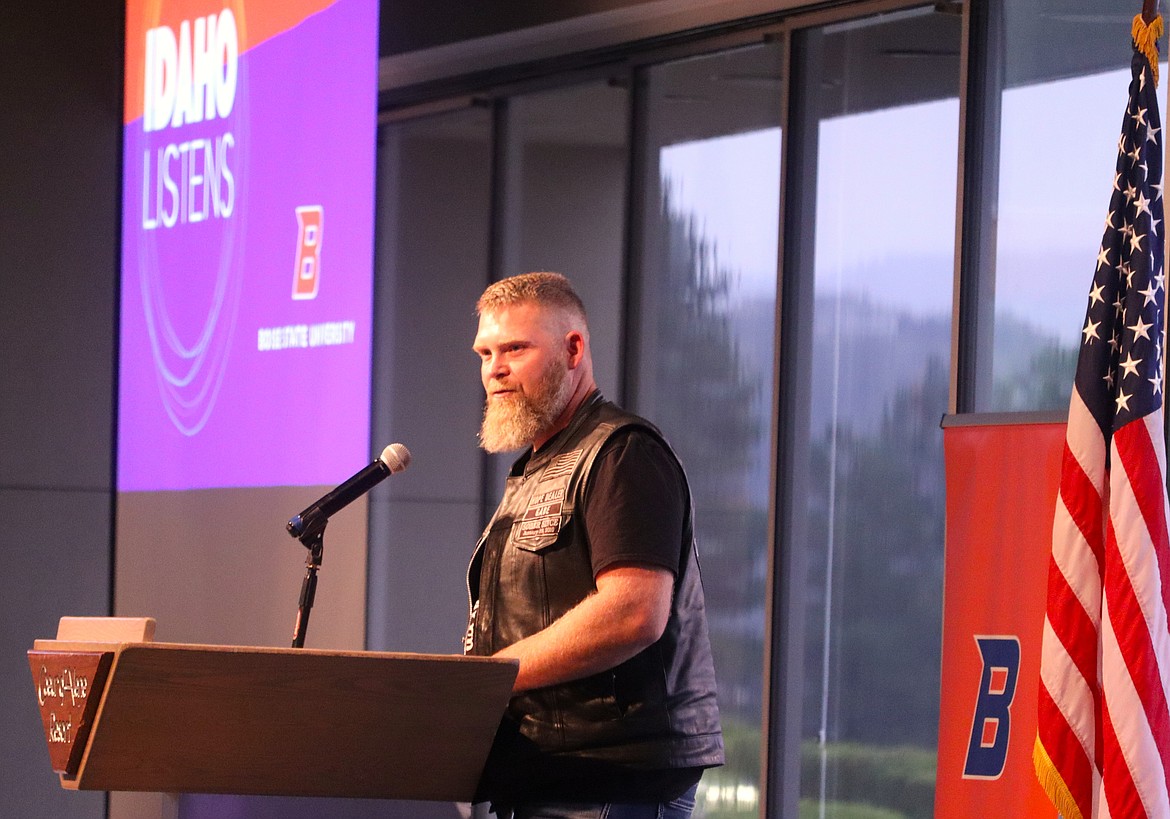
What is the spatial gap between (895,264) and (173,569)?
2791 millimetres

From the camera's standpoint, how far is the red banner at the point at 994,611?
10.9ft

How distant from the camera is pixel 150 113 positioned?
5941 mm

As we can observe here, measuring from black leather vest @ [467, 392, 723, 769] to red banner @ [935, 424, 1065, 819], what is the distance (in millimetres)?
1132

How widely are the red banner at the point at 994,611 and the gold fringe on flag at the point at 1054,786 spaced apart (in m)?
0.32

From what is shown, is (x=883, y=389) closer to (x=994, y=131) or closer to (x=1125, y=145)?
(x=994, y=131)

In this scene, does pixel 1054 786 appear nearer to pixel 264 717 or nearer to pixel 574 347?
pixel 574 347

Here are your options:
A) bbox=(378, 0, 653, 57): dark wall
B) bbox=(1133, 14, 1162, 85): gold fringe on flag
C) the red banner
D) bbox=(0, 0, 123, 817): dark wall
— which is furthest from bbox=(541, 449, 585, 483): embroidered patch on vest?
bbox=(0, 0, 123, 817): dark wall

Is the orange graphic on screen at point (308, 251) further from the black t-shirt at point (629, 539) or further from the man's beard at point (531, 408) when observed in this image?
the black t-shirt at point (629, 539)

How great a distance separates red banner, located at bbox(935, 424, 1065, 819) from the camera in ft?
10.9

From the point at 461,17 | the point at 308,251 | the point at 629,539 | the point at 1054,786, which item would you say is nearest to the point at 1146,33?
the point at 1054,786

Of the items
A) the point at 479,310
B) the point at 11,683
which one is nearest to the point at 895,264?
the point at 479,310

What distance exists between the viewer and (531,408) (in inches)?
101

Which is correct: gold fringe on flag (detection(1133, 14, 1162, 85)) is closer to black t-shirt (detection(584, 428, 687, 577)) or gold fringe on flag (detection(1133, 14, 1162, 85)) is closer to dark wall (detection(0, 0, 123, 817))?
black t-shirt (detection(584, 428, 687, 577))

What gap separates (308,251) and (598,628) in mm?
2697
